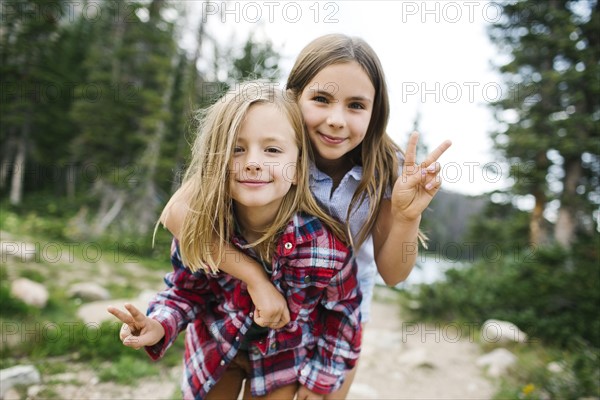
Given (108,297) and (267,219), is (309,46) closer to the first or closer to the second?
(267,219)

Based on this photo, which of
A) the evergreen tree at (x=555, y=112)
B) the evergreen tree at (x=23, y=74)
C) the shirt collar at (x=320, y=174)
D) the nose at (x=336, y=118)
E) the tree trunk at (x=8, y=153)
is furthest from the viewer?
the tree trunk at (x=8, y=153)

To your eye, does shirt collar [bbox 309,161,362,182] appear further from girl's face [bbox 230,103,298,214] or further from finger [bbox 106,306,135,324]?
finger [bbox 106,306,135,324]

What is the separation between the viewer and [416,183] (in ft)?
4.90

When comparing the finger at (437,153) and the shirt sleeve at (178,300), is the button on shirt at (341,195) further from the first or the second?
the shirt sleeve at (178,300)

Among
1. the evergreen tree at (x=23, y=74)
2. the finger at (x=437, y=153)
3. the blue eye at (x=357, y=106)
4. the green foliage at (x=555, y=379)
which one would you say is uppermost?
the evergreen tree at (x=23, y=74)

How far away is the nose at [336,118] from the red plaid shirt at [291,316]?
1.28 ft

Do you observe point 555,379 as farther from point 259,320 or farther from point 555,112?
point 555,112

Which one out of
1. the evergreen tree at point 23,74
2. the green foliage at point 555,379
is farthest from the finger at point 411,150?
the evergreen tree at point 23,74

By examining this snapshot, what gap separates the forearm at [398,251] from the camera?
1.62 metres

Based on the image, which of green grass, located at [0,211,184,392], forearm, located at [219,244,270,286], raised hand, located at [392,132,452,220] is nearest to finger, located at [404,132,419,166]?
raised hand, located at [392,132,452,220]

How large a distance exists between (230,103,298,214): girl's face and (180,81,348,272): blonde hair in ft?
0.10

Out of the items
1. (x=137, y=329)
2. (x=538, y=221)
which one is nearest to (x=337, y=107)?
(x=137, y=329)

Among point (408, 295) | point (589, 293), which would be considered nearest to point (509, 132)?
point (589, 293)

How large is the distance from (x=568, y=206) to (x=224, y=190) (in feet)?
23.6
